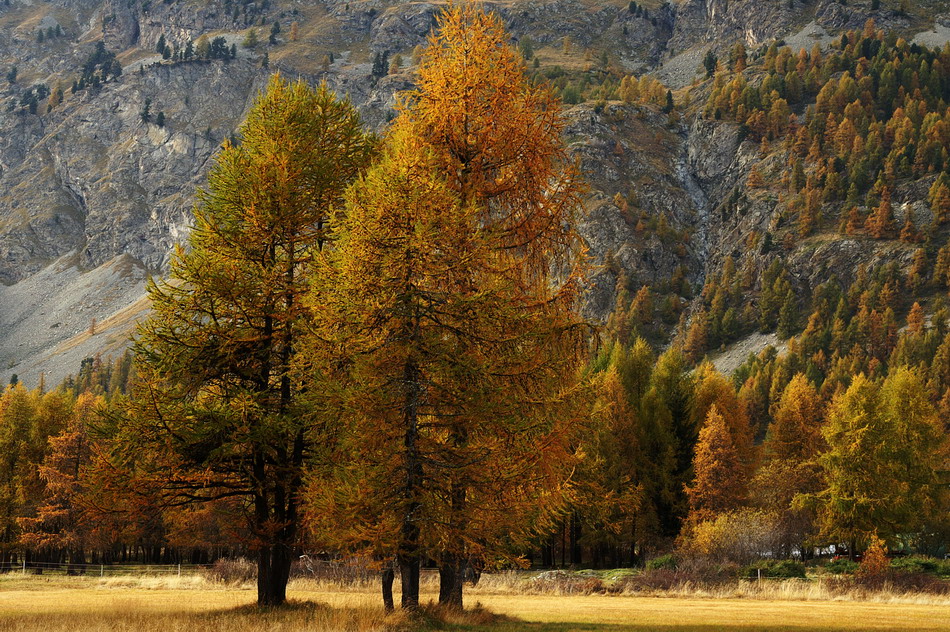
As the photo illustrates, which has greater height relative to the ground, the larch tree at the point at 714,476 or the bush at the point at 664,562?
the larch tree at the point at 714,476

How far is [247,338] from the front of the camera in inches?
765

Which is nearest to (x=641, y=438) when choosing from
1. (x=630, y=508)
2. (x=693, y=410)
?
(x=693, y=410)

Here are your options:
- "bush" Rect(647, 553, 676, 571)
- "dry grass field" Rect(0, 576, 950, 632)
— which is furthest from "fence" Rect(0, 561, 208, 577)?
"bush" Rect(647, 553, 676, 571)

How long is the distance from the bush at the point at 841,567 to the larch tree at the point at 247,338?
30968 mm

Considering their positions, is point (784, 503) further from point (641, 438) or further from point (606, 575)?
point (606, 575)

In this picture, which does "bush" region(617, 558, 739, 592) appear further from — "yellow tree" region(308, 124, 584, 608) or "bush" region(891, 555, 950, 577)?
"yellow tree" region(308, 124, 584, 608)

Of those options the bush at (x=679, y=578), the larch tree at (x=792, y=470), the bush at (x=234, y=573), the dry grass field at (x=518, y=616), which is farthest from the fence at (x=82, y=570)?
the larch tree at (x=792, y=470)

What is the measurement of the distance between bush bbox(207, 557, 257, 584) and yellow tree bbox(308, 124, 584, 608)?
73.1ft

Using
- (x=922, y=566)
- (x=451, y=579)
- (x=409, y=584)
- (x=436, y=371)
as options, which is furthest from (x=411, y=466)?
(x=922, y=566)

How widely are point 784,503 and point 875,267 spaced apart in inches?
5471

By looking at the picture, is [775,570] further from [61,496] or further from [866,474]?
[61,496]

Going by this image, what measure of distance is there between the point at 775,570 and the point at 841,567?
6.83 meters

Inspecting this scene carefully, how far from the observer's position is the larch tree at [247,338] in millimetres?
18625

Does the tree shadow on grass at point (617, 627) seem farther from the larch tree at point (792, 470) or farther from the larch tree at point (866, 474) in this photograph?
the larch tree at point (866, 474)
